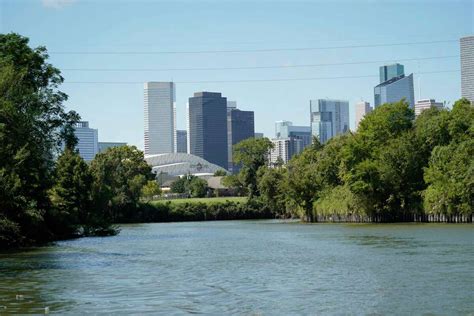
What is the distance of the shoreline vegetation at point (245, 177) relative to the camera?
45688 millimetres

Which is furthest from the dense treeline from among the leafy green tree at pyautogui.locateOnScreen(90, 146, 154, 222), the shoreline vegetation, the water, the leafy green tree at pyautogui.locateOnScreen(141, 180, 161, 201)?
the leafy green tree at pyautogui.locateOnScreen(141, 180, 161, 201)

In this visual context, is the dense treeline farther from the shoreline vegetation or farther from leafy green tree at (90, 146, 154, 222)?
leafy green tree at (90, 146, 154, 222)

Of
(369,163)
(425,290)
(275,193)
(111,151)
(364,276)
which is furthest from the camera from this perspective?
(111,151)

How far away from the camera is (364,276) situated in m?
28.4

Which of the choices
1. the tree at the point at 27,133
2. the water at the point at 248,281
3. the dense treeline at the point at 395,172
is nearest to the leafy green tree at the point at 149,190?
the dense treeline at the point at 395,172

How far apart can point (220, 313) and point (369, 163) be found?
232 feet

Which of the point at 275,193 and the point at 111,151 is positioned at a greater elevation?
the point at 111,151

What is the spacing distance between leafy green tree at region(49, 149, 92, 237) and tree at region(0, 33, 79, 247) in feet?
17.1

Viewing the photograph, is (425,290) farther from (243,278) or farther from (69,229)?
(69,229)

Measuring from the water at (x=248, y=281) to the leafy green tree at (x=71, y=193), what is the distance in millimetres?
19880

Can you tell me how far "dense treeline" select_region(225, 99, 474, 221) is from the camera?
3017 inches

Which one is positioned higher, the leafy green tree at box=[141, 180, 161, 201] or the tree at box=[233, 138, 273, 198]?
the tree at box=[233, 138, 273, 198]

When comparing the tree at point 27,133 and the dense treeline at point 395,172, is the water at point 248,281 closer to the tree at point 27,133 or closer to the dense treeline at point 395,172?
the tree at point 27,133

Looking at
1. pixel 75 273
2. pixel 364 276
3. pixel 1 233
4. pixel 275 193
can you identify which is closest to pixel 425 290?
pixel 364 276
